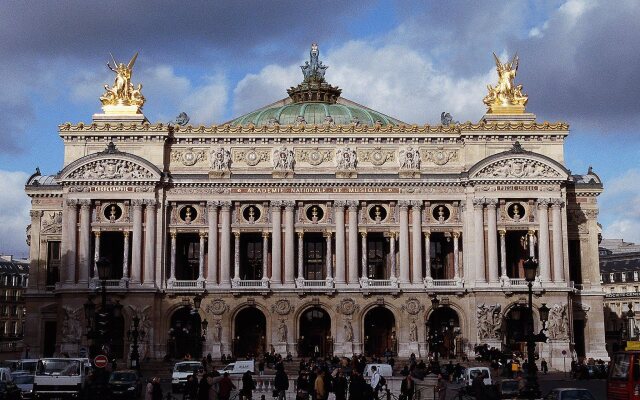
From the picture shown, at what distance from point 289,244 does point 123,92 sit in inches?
834

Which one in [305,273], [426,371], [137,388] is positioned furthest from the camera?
[305,273]

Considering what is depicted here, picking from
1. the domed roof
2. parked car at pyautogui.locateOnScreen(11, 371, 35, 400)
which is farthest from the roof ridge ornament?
parked car at pyautogui.locateOnScreen(11, 371, 35, 400)

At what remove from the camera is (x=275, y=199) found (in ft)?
281

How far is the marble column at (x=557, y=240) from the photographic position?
8356 centimetres

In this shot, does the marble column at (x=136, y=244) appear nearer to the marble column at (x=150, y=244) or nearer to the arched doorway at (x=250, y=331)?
the marble column at (x=150, y=244)

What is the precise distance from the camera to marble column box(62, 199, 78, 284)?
83.4 m

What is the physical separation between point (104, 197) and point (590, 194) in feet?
144

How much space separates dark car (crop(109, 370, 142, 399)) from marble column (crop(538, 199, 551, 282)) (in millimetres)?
40529

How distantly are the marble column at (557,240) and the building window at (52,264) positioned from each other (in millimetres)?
44676

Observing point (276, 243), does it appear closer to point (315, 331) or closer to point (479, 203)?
point (315, 331)

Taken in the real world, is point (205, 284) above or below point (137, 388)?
above

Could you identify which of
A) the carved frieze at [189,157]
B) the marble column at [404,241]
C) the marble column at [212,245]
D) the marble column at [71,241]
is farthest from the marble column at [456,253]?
the marble column at [71,241]

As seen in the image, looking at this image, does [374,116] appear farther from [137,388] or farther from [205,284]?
[137,388]

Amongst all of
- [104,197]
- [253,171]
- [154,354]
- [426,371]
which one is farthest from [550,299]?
[104,197]
